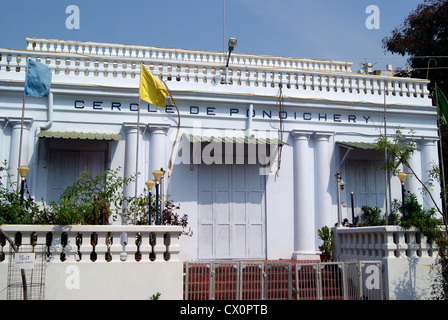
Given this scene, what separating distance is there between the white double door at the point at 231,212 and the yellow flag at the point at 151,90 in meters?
2.37

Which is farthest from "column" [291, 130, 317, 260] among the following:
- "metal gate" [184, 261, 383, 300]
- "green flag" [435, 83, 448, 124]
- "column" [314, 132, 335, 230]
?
"green flag" [435, 83, 448, 124]

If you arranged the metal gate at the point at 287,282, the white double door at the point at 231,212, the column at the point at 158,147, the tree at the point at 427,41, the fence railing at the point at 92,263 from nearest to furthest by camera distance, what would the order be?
1. the fence railing at the point at 92,263
2. the metal gate at the point at 287,282
3. the column at the point at 158,147
4. the white double door at the point at 231,212
5. the tree at the point at 427,41

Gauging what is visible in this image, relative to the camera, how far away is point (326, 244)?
12.8m

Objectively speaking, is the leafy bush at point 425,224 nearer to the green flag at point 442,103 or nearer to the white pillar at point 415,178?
the green flag at point 442,103

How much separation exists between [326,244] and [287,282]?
2.95 m

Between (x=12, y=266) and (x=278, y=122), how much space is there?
835cm

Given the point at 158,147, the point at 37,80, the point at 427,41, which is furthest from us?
the point at 427,41

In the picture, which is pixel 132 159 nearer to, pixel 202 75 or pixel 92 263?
pixel 202 75

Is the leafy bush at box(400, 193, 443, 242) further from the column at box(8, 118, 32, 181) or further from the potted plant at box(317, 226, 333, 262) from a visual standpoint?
the column at box(8, 118, 32, 181)

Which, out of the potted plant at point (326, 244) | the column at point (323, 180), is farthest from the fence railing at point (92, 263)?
the column at point (323, 180)

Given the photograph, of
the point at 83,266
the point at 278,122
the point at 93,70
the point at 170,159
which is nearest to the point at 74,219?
the point at 83,266

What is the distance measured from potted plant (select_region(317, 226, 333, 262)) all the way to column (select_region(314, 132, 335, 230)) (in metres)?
1.01

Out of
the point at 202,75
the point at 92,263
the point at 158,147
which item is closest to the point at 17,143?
the point at 158,147

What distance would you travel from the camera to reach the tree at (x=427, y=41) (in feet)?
63.7
